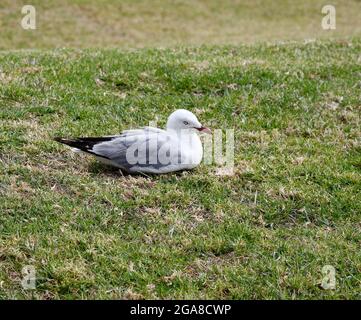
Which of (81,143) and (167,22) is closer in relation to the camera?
(81,143)

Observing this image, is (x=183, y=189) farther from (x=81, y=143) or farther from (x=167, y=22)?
(x=167, y=22)

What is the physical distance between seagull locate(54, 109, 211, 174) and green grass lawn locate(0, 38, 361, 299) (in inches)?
4.5

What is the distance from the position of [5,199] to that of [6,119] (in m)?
1.58

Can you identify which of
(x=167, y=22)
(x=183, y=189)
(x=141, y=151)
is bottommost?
(x=183, y=189)

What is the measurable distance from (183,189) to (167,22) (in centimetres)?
1213

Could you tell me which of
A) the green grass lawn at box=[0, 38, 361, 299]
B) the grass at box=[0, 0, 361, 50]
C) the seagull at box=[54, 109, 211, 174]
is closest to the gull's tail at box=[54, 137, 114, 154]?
the seagull at box=[54, 109, 211, 174]

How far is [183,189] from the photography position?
17.2ft

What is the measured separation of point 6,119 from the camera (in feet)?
20.8

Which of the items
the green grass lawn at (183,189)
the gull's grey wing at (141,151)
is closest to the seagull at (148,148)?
the gull's grey wing at (141,151)

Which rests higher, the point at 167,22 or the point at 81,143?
the point at 167,22

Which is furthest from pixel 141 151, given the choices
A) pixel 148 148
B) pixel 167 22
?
pixel 167 22

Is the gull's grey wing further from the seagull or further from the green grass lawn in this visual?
the green grass lawn

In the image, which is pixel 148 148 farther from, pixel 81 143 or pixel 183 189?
pixel 81 143

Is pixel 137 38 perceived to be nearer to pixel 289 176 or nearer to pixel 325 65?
pixel 325 65
